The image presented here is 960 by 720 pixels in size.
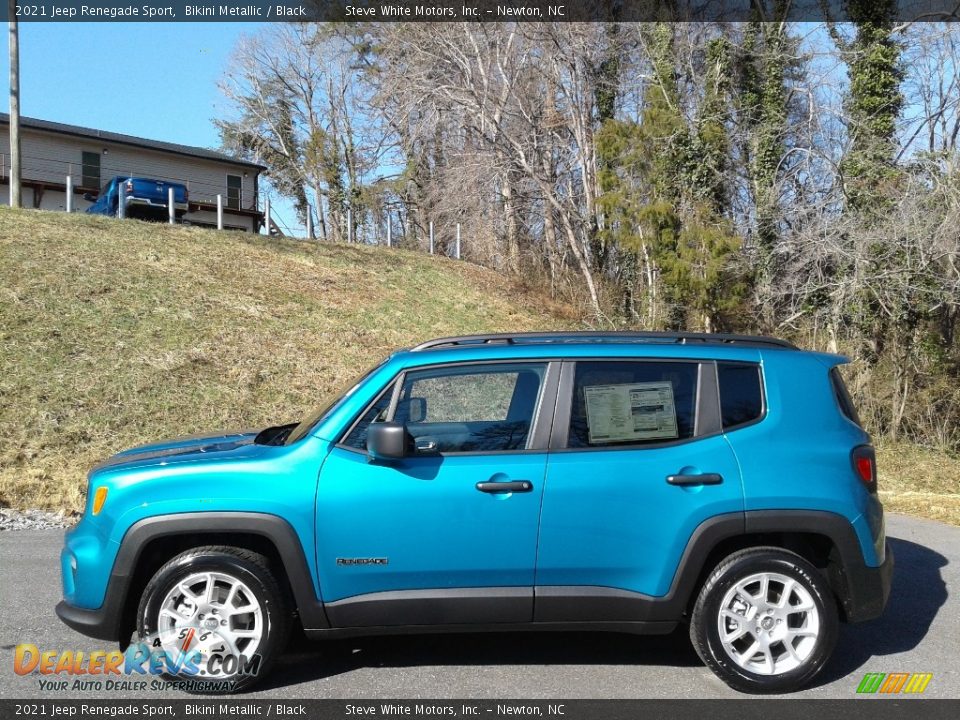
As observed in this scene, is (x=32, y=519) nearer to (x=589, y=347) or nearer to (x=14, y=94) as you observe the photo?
(x=589, y=347)

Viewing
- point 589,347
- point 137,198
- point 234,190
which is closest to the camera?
point 589,347

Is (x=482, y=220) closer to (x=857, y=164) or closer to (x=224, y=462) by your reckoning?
(x=857, y=164)

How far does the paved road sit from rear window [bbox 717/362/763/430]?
139cm

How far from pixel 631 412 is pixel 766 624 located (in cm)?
126

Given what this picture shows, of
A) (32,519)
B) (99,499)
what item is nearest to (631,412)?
(99,499)

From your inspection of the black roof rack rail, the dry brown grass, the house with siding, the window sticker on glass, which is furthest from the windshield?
the house with siding

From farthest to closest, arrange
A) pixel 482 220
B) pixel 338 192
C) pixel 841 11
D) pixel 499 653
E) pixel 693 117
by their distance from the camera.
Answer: pixel 338 192 → pixel 482 220 → pixel 693 117 → pixel 841 11 → pixel 499 653

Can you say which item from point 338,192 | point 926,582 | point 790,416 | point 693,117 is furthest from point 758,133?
point 338,192

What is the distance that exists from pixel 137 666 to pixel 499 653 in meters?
1.95

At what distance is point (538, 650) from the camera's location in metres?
4.83

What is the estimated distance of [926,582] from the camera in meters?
6.25

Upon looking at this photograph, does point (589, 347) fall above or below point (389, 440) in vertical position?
above

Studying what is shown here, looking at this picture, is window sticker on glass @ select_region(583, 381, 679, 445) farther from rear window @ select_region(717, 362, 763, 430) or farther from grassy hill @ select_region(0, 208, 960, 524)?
grassy hill @ select_region(0, 208, 960, 524)

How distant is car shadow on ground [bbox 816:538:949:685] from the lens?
4672 mm
